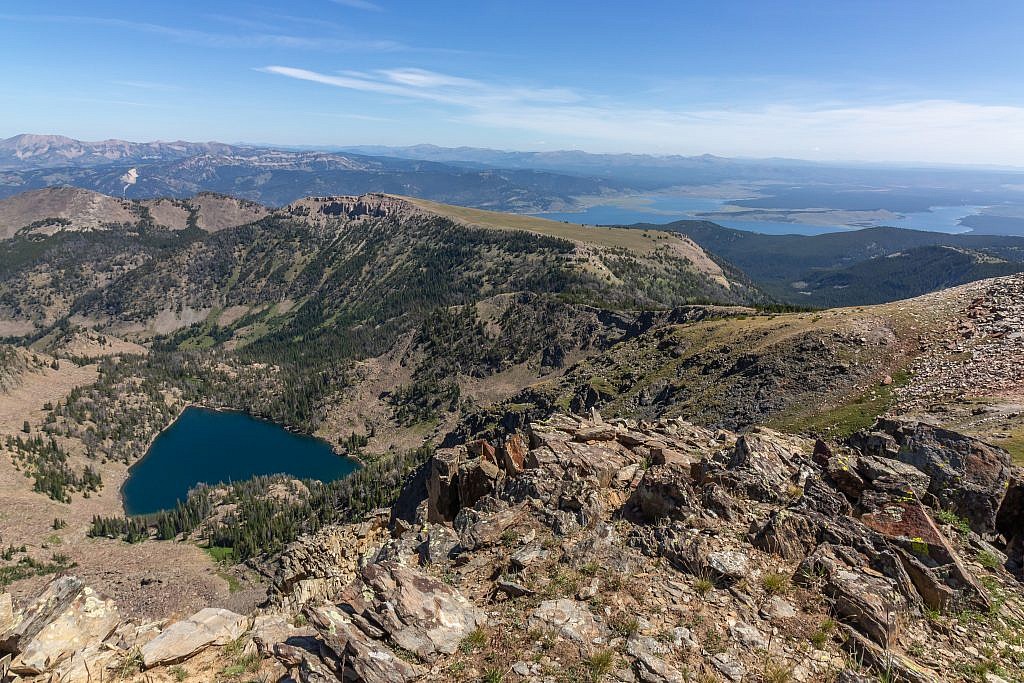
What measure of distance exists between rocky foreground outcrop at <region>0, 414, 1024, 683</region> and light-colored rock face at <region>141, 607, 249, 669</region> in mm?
67

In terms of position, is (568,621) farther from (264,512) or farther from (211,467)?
(211,467)

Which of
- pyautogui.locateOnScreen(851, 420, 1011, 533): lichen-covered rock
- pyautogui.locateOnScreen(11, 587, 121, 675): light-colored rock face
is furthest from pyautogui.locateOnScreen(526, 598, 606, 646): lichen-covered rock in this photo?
pyautogui.locateOnScreen(851, 420, 1011, 533): lichen-covered rock

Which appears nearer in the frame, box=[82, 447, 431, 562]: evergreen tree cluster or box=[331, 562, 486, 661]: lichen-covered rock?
box=[331, 562, 486, 661]: lichen-covered rock

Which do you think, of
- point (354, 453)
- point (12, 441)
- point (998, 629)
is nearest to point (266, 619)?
point (998, 629)

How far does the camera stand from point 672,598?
18.3 metres

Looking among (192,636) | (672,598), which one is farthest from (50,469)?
(672,598)

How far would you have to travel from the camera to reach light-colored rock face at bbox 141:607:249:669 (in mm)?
17906

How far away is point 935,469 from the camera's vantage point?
87.0 ft

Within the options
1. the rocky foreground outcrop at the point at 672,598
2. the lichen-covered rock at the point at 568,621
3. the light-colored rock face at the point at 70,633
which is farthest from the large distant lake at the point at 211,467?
the lichen-covered rock at the point at 568,621

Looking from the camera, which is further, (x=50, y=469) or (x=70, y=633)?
(x=50, y=469)

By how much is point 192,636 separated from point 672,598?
17715mm

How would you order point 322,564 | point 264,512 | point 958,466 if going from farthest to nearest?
point 264,512 → point 322,564 → point 958,466

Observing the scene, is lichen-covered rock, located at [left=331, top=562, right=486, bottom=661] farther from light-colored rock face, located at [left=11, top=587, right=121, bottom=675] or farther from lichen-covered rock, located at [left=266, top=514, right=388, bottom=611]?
light-colored rock face, located at [left=11, top=587, right=121, bottom=675]

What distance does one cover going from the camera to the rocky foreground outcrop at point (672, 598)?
15.5 m
